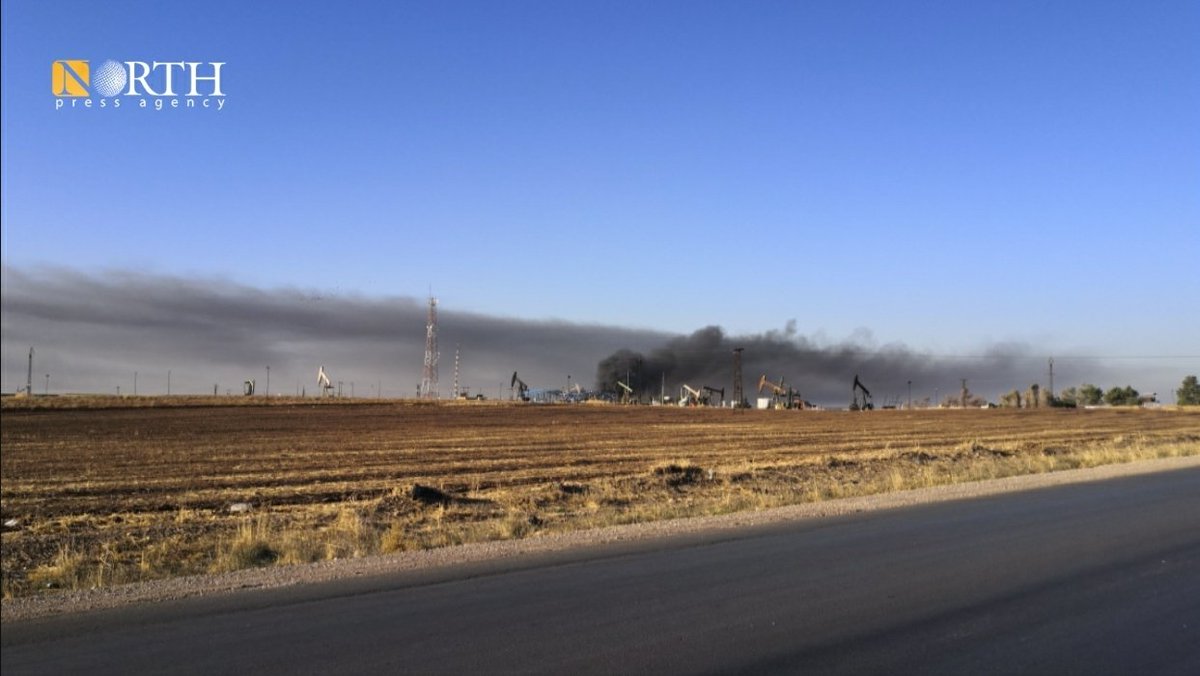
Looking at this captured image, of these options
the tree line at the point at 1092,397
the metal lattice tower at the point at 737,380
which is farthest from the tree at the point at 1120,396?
the metal lattice tower at the point at 737,380

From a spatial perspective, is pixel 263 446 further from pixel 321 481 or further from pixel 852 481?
pixel 852 481

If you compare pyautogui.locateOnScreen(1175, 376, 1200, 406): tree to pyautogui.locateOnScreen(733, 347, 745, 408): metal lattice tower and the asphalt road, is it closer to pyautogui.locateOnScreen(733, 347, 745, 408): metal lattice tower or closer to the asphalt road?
pyautogui.locateOnScreen(733, 347, 745, 408): metal lattice tower

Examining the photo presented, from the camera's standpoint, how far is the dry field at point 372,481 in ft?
48.4

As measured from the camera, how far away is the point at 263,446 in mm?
42031

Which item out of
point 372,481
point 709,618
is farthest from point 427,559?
point 372,481

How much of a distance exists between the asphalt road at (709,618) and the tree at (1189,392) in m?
176

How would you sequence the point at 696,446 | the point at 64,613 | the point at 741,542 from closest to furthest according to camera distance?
the point at 64,613, the point at 741,542, the point at 696,446

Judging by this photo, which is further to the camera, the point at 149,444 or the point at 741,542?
the point at 149,444

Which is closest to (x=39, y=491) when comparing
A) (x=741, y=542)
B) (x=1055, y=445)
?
(x=741, y=542)

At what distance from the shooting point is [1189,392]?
16588cm

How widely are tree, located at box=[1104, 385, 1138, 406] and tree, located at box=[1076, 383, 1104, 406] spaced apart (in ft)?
4.02

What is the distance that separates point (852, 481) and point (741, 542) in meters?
14.2

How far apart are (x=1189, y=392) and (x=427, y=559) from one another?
604ft

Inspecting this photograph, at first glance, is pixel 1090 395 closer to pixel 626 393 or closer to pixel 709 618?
pixel 626 393
